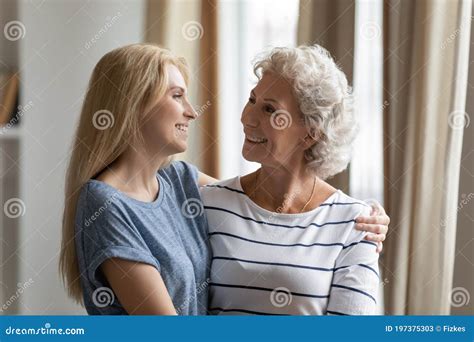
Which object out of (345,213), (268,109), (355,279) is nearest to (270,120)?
(268,109)

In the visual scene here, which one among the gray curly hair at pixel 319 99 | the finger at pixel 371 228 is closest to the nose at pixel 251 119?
the gray curly hair at pixel 319 99

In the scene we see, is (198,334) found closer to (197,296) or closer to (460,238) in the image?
(197,296)

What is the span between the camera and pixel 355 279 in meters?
1.31

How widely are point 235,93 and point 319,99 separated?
0.38 meters

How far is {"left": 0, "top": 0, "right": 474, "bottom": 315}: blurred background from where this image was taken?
1702 mm

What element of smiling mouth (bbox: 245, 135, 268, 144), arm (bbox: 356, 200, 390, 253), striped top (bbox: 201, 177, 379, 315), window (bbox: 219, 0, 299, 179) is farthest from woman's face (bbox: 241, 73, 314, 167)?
window (bbox: 219, 0, 299, 179)

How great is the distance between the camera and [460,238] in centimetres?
185

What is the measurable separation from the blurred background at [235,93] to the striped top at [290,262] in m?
0.41

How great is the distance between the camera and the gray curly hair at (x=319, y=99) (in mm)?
1394

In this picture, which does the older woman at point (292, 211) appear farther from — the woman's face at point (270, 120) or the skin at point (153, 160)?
the skin at point (153, 160)

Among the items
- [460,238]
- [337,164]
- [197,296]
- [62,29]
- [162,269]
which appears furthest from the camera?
[460,238]

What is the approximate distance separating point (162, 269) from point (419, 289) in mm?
967

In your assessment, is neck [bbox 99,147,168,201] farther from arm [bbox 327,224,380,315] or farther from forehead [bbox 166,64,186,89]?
arm [bbox 327,224,380,315]

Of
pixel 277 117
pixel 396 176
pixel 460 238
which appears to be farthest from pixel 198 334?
pixel 460 238
